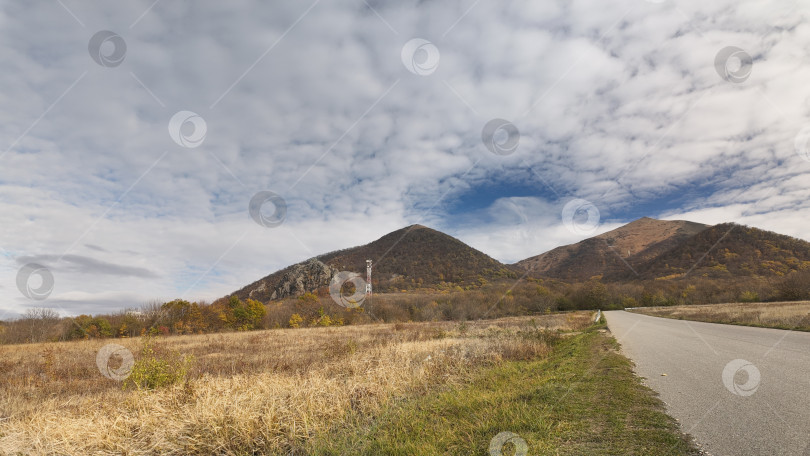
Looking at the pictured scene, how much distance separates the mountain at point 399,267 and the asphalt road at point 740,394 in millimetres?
116656

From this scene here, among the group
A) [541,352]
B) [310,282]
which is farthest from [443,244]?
[541,352]

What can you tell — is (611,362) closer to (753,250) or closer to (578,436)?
(578,436)

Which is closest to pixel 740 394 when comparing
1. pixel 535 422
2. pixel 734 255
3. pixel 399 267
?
pixel 535 422

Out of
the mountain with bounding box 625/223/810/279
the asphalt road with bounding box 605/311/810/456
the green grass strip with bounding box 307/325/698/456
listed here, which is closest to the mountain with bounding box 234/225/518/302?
the mountain with bounding box 625/223/810/279

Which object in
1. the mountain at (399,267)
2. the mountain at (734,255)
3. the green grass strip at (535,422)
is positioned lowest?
the green grass strip at (535,422)

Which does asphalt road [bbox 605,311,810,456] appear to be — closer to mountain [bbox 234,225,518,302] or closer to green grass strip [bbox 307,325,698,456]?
green grass strip [bbox 307,325,698,456]

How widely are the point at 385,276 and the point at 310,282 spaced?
29.9m

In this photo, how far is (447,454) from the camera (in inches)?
212

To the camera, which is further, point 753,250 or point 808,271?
point 753,250

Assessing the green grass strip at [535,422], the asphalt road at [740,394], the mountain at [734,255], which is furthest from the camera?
the mountain at [734,255]

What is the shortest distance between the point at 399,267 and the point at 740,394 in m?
137

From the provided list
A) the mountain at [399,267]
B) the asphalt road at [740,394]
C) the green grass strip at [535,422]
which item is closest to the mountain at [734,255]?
the mountain at [399,267]

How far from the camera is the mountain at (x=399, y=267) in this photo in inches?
5037

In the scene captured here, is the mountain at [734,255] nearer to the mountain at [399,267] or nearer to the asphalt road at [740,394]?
the mountain at [399,267]
